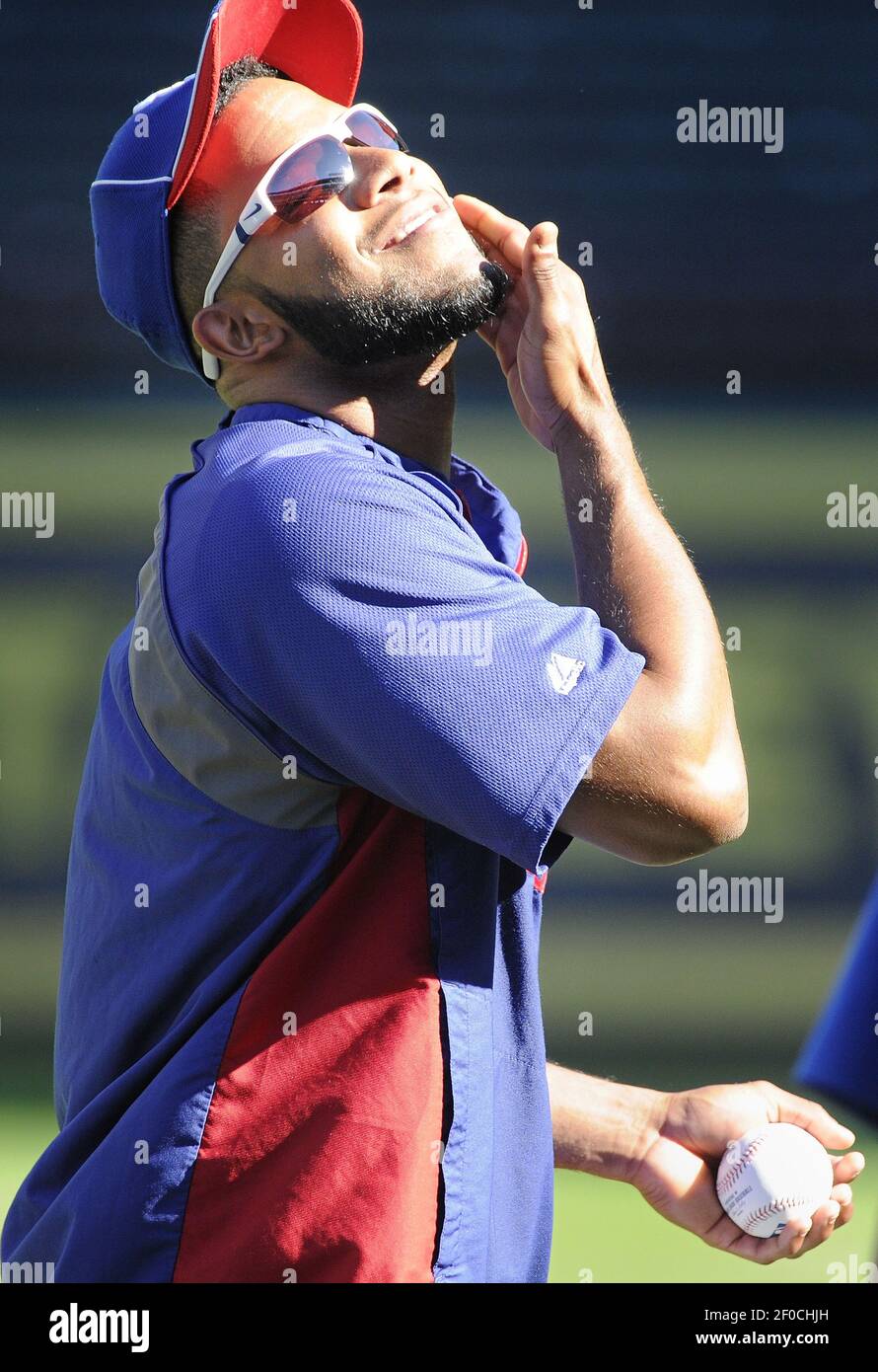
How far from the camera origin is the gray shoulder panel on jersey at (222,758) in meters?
1.41

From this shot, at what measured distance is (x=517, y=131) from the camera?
485 cm

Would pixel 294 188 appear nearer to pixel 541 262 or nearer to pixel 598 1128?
pixel 541 262

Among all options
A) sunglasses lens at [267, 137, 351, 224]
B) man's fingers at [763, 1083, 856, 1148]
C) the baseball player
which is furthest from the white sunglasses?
man's fingers at [763, 1083, 856, 1148]

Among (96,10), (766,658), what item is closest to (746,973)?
(766,658)

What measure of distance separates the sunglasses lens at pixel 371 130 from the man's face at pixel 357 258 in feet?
0.12

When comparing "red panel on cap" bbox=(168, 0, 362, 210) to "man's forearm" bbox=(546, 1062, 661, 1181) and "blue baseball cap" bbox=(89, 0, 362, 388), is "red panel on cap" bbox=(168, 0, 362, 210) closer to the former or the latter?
"blue baseball cap" bbox=(89, 0, 362, 388)

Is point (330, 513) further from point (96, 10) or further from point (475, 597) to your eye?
point (96, 10)

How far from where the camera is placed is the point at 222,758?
1421 millimetres

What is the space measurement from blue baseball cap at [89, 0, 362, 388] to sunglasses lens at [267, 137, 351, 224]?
3.8 inches

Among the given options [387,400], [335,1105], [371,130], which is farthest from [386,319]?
[335,1105]

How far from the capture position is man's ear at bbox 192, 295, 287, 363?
69.1 inches

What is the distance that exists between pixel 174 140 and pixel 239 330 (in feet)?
0.72

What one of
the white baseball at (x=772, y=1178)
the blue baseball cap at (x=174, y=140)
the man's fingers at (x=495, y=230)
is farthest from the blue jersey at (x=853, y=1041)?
the blue baseball cap at (x=174, y=140)

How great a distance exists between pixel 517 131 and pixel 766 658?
1.77m
